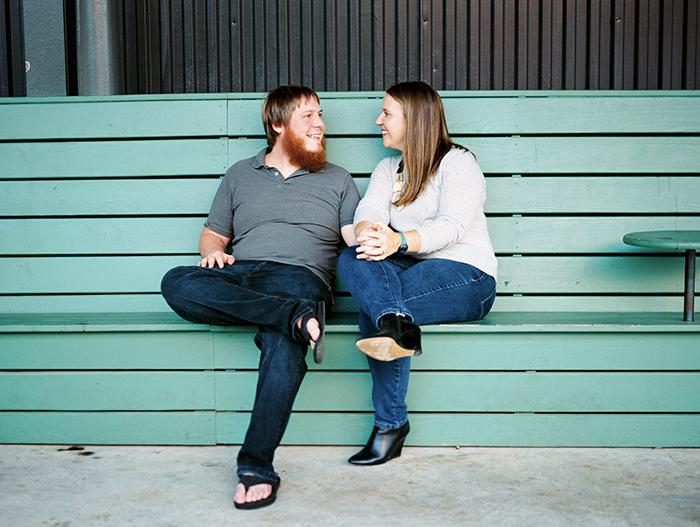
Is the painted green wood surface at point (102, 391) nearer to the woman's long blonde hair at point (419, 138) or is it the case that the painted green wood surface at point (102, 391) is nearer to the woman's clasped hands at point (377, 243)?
the woman's clasped hands at point (377, 243)

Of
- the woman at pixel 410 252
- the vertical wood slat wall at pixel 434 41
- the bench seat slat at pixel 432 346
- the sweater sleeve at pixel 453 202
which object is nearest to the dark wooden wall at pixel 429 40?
the vertical wood slat wall at pixel 434 41

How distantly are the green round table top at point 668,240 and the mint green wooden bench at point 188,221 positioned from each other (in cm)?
25

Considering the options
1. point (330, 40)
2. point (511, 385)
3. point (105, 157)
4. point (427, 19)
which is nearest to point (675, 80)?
point (427, 19)

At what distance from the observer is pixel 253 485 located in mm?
1789

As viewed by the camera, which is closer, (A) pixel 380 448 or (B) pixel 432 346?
(A) pixel 380 448

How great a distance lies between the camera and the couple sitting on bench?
1893 mm

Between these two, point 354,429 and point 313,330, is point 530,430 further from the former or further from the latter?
point 313,330

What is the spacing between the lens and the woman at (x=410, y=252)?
6.55 ft

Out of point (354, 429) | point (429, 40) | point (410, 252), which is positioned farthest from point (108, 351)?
point (429, 40)

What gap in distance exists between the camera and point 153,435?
230cm

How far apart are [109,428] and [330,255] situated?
1082 millimetres

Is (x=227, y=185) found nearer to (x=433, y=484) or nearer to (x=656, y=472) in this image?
(x=433, y=484)

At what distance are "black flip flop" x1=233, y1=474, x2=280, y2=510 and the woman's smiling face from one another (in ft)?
4.42

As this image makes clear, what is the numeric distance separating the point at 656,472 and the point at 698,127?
1.49 m
